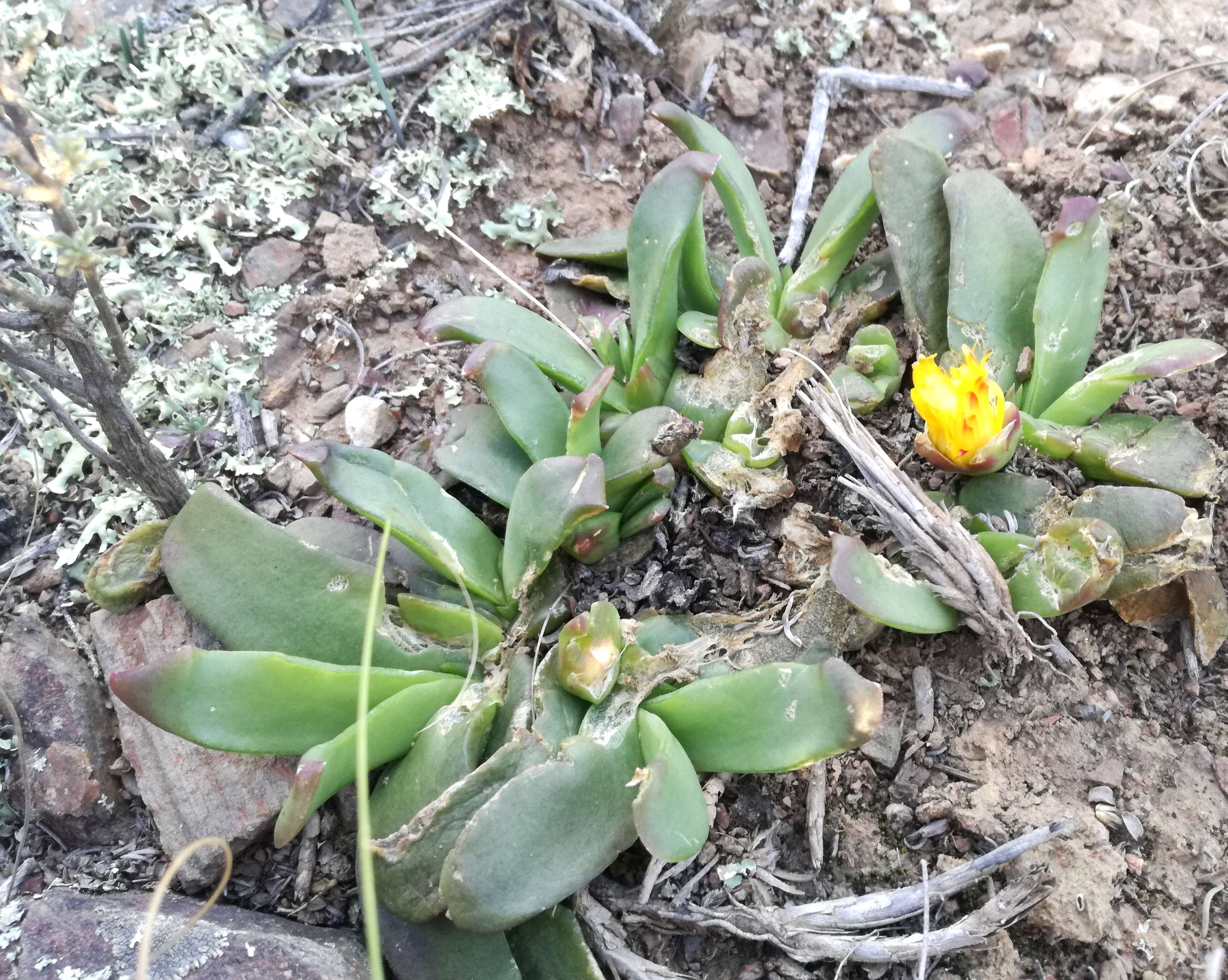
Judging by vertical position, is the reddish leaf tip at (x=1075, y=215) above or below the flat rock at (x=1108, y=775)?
above

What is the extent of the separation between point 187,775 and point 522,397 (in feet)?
3.35

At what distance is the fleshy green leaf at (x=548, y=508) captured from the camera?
1.70 m

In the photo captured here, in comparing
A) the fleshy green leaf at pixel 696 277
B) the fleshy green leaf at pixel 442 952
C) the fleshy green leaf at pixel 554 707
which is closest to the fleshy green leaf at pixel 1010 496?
the fleshy green leaf at pixel 696 277

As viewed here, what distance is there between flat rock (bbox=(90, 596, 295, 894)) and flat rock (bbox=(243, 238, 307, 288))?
3.14 ft

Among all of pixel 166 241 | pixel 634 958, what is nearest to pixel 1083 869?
pixel 634 958

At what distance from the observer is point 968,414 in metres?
1.79

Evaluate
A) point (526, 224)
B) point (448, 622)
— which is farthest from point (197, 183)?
point (448, 622)

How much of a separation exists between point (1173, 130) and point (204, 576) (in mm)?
2636

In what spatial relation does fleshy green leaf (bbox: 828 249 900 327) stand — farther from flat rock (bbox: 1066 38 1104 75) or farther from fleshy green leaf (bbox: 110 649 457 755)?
fleshy green leaf (bbox: 110 649 457 755)

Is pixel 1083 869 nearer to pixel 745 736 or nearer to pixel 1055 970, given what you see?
pixel 1055 970

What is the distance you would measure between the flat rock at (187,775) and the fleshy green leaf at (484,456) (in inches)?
25.0

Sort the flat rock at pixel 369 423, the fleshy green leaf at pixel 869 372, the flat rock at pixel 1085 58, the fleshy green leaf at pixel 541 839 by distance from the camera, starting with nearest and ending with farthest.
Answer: the fleshy green leaf at pixel 541 839 → the fleshy green leaf at pixel 869 372 → the flat rock at pixel 369 423 → the flat rock at pixel 1085 58

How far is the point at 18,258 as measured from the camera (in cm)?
238

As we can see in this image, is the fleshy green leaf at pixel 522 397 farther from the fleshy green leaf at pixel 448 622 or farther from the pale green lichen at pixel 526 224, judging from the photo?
the pale green lichen at pixel 526 224
